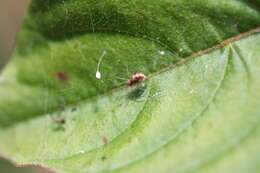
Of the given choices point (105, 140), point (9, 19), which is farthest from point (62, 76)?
point (9, 19)

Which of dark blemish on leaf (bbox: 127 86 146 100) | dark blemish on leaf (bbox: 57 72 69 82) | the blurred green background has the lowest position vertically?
the blurred green background

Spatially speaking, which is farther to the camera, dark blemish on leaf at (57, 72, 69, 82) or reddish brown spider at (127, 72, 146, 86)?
dark blemish on leaf at (57, 72, 69, 82)

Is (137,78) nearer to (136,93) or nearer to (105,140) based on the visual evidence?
(136,93)

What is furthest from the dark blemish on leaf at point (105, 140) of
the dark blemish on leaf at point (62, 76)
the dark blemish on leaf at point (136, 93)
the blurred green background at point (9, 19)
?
the blurred green background at point (9, 19)

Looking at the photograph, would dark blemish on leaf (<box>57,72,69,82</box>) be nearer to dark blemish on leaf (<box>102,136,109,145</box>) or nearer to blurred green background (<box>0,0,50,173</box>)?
dark blemish on leaf (<box>102,136,109,145</box>)

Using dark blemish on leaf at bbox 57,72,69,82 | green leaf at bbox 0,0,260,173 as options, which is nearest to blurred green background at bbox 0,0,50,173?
green leaf at bbox 0,0,260,173

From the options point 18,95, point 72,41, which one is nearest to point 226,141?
point 72,41

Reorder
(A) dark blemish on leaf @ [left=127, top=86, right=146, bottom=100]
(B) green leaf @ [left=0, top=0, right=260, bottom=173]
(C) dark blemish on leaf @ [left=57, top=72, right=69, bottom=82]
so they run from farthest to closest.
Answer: (C) dark blemish on leaf @ [left=57, top=72, right=69, bottom=82], (A) dark blemish on leaf @ [left=127, top=86, right=146, bottom=100], (B) green leaf @ [left=0, top=0, right=260, bottom=173]

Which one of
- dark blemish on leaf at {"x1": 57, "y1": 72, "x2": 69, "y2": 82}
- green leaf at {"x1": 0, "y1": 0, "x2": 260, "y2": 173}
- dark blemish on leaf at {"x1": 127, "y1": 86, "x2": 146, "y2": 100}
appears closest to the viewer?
green leaf at {"x1": 0, "y1": 0, "x2": 260, "y2": 173}

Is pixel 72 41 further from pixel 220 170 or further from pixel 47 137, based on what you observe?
pixel 220 170
